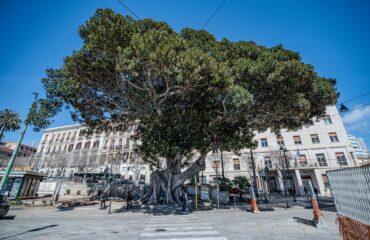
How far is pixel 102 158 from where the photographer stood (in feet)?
146

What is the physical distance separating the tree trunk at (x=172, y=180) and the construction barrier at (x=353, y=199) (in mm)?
11882

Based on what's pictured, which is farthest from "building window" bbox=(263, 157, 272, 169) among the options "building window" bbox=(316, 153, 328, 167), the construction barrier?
the construction barrier

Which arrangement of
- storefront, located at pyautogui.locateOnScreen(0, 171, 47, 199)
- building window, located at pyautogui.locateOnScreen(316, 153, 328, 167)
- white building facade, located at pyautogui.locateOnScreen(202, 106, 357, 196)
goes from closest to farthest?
storefront, located at pyautogui.locateOnScreen(0, 171, 47, 199), white building facade, located at pyautogui.locateOnScreen(202, 106, 357, 196), building window, located at pyautogui.locateOnScreen(316, 153, 328, 167)

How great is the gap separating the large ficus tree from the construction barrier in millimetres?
5729

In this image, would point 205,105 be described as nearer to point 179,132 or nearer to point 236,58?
point 179,132

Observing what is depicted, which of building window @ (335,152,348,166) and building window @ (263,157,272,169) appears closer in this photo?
building window @ (335,152,348,166)

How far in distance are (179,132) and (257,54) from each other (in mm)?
7715

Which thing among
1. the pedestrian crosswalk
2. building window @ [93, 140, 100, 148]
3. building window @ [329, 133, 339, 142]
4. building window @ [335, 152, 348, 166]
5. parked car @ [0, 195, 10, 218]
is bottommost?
the pedestrian crosswalk

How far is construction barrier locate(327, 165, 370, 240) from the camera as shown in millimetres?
3809

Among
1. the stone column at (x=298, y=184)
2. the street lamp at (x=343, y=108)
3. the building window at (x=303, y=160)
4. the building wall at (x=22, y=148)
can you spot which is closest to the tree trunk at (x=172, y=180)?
the street lamp at (x=343, y=108)

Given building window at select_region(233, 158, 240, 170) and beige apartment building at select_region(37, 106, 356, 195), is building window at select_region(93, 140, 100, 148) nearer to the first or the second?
beige apartment building at select_region(37, 106, 356, 195)

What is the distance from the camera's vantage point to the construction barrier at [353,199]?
381 centimetres

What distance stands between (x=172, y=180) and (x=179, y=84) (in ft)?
32.8

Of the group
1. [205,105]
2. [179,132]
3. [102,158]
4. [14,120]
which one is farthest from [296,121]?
[102,158]
